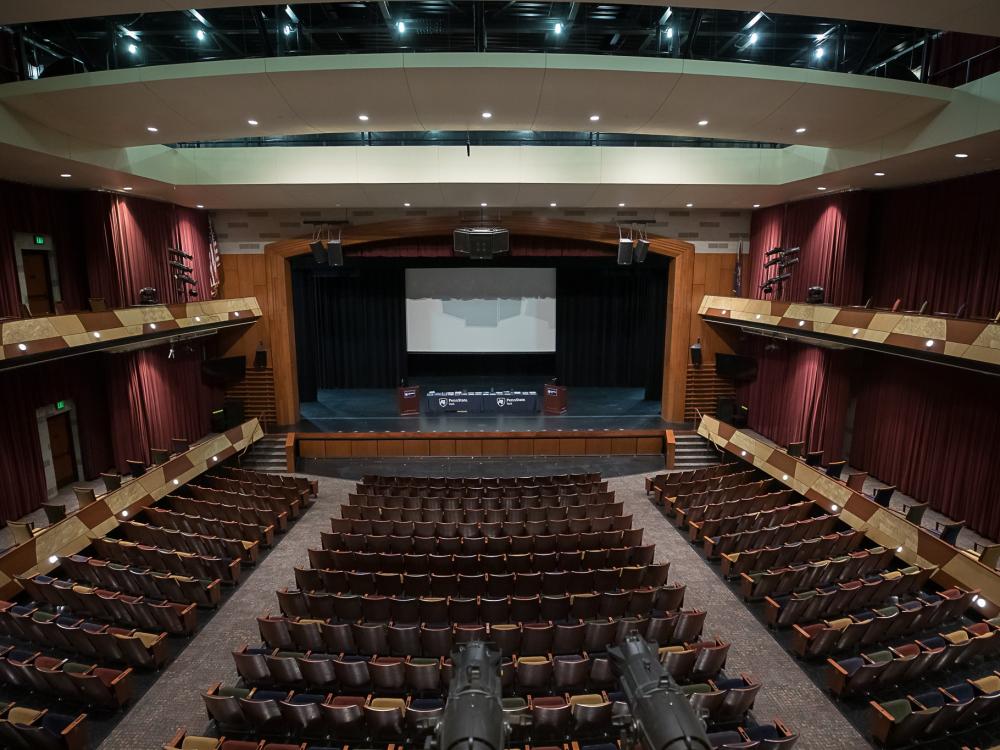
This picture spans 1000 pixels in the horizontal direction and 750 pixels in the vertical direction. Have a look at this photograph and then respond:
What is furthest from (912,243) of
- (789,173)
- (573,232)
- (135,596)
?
(135,596)

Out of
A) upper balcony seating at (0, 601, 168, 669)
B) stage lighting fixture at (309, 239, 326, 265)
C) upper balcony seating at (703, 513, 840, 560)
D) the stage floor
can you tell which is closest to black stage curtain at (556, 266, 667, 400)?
the stage floor

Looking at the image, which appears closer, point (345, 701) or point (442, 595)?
point (345, 701)

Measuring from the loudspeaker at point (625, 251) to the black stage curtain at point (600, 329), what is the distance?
5.52 metres

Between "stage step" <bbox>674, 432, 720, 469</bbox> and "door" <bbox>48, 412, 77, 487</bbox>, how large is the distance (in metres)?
14.4

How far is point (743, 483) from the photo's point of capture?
12281 millimetres

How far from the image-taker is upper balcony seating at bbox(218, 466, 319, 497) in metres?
12.0

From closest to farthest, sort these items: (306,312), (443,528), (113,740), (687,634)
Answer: (113,740), (687,634), (443,528), (306,312)

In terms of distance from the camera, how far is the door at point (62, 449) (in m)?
11.3

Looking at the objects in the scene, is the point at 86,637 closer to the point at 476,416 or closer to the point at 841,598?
the point at 841,598

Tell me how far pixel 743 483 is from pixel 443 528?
721 centimetres

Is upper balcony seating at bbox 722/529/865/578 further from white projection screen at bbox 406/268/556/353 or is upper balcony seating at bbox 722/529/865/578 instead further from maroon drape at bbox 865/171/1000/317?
white projection screen at bbox 406/268/556/353

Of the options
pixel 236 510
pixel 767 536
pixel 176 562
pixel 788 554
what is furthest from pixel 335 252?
pixel 788 554

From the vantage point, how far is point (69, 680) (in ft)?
18.6

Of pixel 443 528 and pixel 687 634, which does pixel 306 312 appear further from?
pixel 687 634
